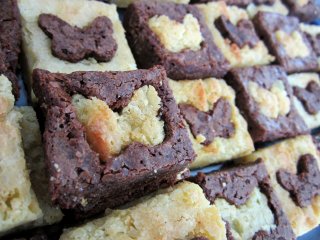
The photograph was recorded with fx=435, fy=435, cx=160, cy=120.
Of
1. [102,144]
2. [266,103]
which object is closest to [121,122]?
[102,144]

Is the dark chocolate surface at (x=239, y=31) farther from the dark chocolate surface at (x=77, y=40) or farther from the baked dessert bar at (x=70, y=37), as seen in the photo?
the dark chocolate surface at (x=77, y=40)

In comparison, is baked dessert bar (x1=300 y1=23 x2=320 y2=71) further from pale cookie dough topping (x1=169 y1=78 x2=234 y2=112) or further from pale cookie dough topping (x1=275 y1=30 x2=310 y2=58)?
pale cookie dough topping (x1=169 y1=78 x2=234 y2=112)

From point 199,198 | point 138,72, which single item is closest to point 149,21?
point 138,72

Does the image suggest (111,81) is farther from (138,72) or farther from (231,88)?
(231,88)

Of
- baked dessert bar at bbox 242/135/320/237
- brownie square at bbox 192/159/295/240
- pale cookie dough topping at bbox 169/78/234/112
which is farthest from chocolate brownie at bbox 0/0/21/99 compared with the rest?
baked dessert bar at bbox 242/135/320/237

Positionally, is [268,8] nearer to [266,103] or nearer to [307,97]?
[307,97]

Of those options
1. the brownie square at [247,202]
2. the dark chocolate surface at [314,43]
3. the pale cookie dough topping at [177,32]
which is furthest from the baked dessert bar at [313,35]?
the brownie square at [247,202]
